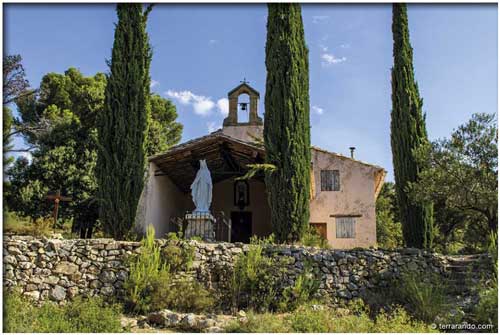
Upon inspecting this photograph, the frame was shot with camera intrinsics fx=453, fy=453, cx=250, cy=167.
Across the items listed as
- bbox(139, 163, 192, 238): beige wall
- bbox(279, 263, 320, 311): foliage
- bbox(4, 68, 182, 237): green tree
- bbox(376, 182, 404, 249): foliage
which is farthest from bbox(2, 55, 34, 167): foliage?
bbox(376, 182, 404, 249): foliage

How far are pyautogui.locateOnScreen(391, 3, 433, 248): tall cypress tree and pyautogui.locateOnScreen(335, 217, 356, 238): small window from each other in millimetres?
5711

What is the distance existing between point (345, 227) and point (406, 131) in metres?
6.35

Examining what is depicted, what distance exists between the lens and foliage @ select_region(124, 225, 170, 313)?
29.9ft

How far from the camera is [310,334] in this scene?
761 cm

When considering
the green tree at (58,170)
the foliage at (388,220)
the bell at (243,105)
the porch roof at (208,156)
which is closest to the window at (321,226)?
the porch roof at (208,156)

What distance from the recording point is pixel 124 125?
471 inches

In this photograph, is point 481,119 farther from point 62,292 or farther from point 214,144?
point 62,292

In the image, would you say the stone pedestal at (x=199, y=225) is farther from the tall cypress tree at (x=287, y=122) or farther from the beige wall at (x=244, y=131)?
the beige wall at (x=244, y=131)

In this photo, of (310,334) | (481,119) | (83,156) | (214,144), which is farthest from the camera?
(83,156)

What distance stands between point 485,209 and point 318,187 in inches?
341

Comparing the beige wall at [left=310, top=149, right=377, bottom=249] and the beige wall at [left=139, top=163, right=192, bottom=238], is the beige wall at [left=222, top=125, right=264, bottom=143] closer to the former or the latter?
the beige wall at [left=310, top=149, right=377, bottom=249]

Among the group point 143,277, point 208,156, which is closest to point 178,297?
point 143,277

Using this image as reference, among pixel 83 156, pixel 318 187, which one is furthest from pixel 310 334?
pixel 83 156

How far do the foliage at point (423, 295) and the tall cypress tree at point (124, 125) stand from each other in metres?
6.72
